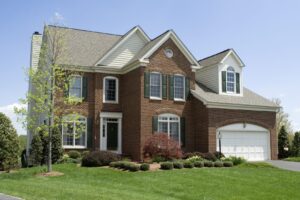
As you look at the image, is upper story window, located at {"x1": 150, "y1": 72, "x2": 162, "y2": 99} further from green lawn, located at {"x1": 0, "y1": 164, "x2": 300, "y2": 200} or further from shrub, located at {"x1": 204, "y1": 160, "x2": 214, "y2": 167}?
green lawn, located at {"x1": 0, "y1": 164, "x2": 300, "y2": 200}

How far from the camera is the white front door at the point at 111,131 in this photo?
29.8 meters

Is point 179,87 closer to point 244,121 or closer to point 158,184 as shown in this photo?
point 244,121

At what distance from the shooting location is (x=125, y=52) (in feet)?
103

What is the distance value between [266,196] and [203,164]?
24.1 ft

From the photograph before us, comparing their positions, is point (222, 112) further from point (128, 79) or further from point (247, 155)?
point (128, 79)

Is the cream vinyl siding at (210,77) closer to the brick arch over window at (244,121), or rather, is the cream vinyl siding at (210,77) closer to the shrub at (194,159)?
the brick arch over window at (244,121)

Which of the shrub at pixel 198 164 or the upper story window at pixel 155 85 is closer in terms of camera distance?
the shrub at pixel 198 164

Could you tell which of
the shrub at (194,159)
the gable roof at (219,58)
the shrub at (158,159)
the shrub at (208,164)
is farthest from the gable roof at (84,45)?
the shrub at (208,164)

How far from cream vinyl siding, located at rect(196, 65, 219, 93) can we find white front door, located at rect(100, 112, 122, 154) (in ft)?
26.1

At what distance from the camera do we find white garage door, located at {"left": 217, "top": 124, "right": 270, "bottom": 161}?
96.5 feet

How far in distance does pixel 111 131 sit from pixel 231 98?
968 cm

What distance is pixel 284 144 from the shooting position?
117 feet

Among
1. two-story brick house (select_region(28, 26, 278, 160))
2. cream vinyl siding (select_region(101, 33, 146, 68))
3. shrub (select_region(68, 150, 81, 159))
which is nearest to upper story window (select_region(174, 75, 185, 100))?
two-story brick house (select_region(28, 26, 278, 160))

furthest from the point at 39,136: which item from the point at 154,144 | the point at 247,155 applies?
the point at 247,155
